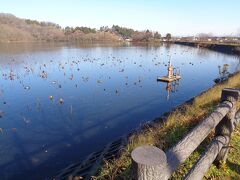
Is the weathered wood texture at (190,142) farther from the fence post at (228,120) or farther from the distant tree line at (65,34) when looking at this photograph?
the distant tree line at (65,34)

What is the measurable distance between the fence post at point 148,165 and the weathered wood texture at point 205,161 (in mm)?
1331

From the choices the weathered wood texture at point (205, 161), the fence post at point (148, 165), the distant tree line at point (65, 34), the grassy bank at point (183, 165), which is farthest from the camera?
the distant tree line at point (65, 34)

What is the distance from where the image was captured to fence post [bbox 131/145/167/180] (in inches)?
74.5

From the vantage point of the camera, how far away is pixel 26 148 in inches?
404

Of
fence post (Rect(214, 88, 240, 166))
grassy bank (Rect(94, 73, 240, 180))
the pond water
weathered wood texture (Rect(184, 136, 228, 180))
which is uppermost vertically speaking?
fence post (Rect(214, 88, 240, 166))

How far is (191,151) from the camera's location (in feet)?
9.79

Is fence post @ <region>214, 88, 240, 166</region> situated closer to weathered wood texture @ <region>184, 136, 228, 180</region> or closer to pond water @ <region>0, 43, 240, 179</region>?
weathered wood texture @ <region>184, 136, 228, 180</region>

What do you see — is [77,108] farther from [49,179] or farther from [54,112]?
[49,179]

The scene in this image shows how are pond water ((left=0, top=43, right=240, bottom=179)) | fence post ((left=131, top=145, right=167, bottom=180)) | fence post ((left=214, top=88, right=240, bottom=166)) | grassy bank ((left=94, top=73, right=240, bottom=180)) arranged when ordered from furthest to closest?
1. pond water ((left=0, top=43, right=240, bottom=179))
2. grassy bank ((left=94, top=73, right=240, bottom=180))
3. fence post ((left=214, top=88, right=240, bottom=166))
4. fence post ((left=131, top=145, right=167, bottom=180))

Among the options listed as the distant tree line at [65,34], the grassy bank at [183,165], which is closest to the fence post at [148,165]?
the grassy bank at [183,165]

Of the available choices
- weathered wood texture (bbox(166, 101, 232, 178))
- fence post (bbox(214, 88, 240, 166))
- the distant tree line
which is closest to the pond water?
fence post (bbox(214, 88, 240, 166))

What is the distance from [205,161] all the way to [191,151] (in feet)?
2.46

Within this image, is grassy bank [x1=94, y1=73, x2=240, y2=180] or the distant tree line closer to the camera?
grassy bank [x1=94, y1=73, x2=240, y2=180]

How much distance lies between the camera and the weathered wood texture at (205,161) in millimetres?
3197
